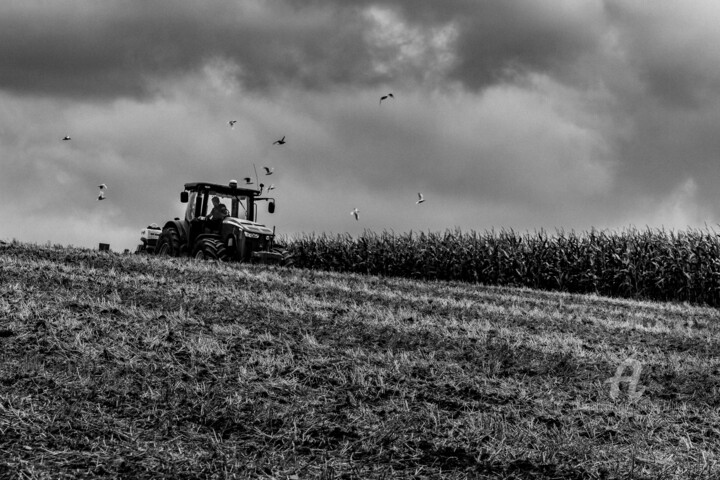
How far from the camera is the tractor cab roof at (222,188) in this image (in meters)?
19.5

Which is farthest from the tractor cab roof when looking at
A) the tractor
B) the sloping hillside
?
the sloping hillside

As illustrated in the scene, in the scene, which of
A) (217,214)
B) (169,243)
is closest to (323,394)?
(217,214)

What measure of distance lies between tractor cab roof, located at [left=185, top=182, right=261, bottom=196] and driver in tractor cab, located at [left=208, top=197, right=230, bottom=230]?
249mm

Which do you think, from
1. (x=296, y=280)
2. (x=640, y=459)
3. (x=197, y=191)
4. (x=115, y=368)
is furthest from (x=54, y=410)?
(x=197, y=191)

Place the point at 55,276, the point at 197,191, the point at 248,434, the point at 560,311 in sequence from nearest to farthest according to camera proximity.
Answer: the point at 248,434
the point at 55,276
the point at 560,311
the point at 197,191

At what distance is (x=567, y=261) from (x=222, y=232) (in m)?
11.1

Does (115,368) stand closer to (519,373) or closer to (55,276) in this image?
(519,373)

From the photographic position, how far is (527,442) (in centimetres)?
504

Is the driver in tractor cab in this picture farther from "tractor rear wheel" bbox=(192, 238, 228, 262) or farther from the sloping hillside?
the sloping hillside

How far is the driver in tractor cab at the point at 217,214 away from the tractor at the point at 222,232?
0.08 ft

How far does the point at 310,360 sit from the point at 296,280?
24.2ft

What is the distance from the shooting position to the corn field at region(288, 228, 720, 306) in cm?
2381

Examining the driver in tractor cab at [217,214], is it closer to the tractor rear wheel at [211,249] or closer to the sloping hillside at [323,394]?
the tractor rear wheel at [211,249]

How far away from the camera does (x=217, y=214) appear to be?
64.6 ft
